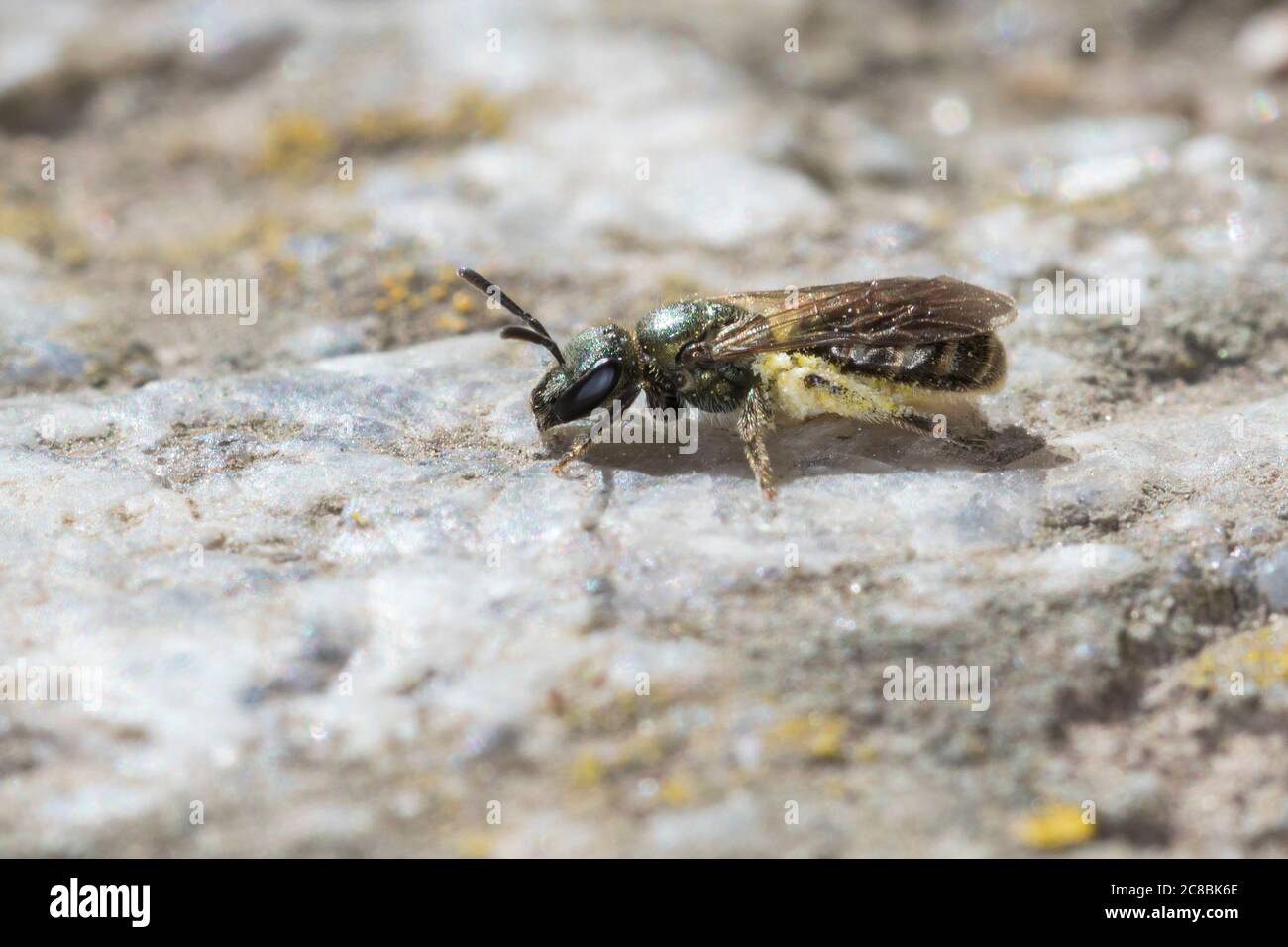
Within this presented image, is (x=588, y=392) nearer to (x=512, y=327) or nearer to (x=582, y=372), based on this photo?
(x=582, y=372)

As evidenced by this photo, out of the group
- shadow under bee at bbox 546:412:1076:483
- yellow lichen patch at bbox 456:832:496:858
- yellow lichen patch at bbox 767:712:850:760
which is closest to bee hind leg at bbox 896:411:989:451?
shadow under bee at bbox 546:412:1076:483

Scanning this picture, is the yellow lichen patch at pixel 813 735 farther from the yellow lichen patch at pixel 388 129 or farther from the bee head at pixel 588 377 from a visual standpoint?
the yellow lichen patch at pixel 388 129

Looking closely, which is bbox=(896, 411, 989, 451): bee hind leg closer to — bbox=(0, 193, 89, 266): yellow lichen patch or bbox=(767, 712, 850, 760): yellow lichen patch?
bbox=(767, 712, 850, 760): yellow lichen patch

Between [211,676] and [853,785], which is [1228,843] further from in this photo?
[211,676]

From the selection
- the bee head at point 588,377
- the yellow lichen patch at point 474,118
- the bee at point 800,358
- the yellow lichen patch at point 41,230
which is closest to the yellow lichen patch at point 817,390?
the bee at point 800,358

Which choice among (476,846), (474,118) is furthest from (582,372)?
(474,118)
